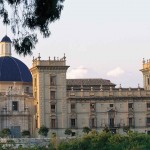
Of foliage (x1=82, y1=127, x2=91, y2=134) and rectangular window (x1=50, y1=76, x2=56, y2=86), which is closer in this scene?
foliage (x1=82, y1=127, x2=91, y2=134)

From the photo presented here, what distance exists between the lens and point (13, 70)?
80.9 metres

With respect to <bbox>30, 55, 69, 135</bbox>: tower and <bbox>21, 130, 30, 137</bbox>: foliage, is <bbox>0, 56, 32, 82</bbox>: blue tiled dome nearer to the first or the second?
<bbox>30, 55, 69, 135</bbox>: tower

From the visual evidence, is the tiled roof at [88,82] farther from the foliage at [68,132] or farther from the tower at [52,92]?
the foliage at [68,132]

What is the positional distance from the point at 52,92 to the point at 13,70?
7646 millimetres

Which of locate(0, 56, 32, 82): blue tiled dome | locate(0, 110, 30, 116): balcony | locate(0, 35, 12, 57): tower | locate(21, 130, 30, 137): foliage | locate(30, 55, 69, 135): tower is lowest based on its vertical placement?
locate(21, 130, 30, 137): foliage

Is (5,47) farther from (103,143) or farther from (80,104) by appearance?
(103,143)

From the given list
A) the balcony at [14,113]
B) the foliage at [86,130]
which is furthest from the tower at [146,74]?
the balcony at [14,113]

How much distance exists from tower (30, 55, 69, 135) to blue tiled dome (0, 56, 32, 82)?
5345mm

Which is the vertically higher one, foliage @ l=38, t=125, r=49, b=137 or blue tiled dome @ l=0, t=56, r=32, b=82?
blue tiled dome @ l=0, t=56, r=32, b=82

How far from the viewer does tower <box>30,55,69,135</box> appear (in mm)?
75250

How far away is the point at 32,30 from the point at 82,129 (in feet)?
191

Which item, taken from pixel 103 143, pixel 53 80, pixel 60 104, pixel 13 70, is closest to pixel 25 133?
pixel 60 104

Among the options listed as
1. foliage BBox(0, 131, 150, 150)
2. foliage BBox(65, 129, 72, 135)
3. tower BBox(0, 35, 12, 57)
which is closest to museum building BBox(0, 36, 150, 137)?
foliage BBox(65, 129, 72, 135)

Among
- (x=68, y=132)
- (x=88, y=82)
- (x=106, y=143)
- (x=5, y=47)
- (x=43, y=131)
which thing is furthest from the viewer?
(x=88, y=82)
